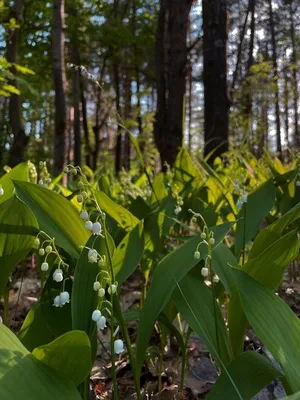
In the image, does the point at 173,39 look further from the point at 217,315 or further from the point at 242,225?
the point at 217,315

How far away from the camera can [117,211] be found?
1.64 m

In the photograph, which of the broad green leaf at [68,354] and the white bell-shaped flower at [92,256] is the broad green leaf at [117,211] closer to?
the white bell-shaped flower at [92,256]

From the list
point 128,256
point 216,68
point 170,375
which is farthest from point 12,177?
point 216,68

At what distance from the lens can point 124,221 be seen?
1.70 metres

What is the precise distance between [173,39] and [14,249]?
4566 millimetres

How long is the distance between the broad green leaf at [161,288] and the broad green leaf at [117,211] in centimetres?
41

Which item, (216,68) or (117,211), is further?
(216,68)

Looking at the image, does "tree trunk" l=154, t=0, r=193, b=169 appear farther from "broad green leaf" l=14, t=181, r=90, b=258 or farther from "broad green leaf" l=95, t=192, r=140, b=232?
"broad green leaf" l=14, t=181, r=90, b=258

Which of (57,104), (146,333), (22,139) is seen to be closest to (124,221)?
(146,333)

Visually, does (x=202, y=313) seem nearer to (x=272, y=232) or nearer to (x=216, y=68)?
(x=272, y=232)

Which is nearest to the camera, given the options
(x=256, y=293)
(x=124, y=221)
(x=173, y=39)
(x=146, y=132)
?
(x=256, y=293)

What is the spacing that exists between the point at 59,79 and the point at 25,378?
4.45 metres

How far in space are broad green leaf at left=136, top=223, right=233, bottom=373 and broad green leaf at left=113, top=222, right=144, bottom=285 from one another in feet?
0.30

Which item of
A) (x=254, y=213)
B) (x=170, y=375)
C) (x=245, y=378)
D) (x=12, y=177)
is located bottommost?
(x=170, y=375)
